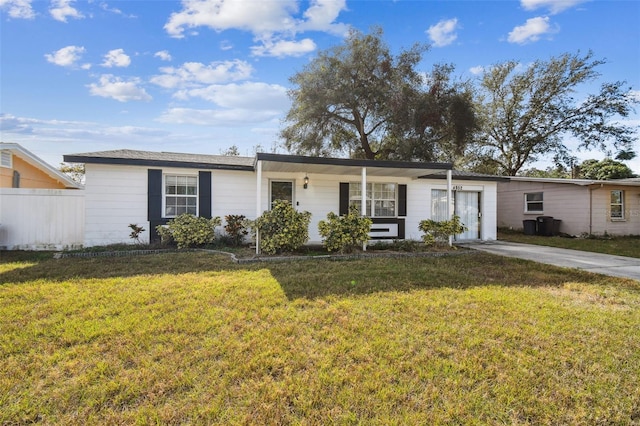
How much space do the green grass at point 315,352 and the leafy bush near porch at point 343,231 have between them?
2582mm

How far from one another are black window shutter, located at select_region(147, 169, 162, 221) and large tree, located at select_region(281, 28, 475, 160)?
28.8ft

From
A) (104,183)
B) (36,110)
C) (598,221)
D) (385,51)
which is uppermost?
(385,51)

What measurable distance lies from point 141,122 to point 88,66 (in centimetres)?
263

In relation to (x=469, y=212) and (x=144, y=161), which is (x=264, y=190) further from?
(x=469, y=212)

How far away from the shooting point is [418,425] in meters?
1.88

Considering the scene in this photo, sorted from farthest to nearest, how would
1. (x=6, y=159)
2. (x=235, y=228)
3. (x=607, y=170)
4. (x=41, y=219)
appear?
(x=607, y=170) → (x=6, y=159) → (x=235, y=228) → (x=41, y=219)

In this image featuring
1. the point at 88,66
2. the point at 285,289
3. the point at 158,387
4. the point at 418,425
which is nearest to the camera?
the point at 418,425

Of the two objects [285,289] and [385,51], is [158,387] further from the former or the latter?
[385,51]

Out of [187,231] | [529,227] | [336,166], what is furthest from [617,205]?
[187,231]

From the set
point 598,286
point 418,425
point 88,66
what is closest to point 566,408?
point 418,425

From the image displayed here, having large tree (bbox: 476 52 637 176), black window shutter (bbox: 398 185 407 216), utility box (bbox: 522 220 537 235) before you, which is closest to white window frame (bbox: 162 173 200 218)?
black window shutter (bbox: 398 185 407 216)

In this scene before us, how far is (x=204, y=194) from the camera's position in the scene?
9.02 meters

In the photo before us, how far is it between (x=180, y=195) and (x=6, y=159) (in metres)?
5.74

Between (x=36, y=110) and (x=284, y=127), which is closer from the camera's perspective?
(x=36, y=110)
